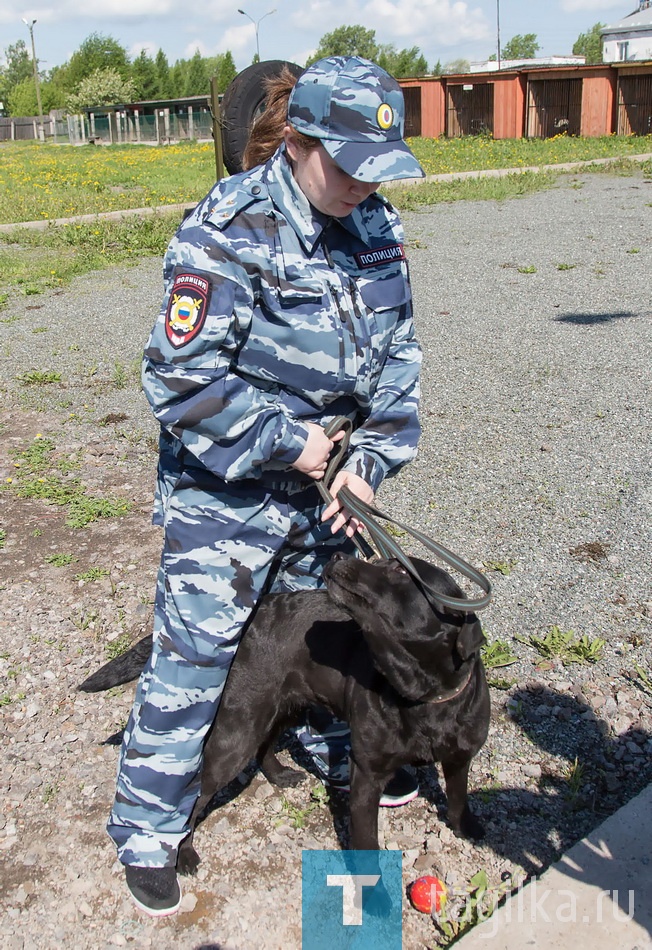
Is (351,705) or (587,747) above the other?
(351,705)

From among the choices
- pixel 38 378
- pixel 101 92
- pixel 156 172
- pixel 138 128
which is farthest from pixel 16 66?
pixel 38 378

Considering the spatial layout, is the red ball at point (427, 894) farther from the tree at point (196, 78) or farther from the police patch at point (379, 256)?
the tree at point (196, 78)

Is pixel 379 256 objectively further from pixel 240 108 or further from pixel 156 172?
pixel 156 172

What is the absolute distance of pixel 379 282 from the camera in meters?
2.24

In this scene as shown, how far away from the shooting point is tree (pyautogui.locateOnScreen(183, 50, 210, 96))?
8106 centimetres

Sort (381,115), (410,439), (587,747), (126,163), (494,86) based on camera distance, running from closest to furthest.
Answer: (381,115)
(410,439)
(587,747)
(126,163)
(494,86)

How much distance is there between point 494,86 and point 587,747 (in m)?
34.0

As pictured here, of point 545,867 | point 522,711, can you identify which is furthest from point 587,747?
point 545,867

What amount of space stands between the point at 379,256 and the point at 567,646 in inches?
72.4

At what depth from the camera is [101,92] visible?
2886 inches

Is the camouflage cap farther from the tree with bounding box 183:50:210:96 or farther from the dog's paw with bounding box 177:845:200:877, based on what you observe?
the tree with bounding box 183:50:210:96

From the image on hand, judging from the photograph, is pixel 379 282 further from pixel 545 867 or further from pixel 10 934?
pixel 10 934

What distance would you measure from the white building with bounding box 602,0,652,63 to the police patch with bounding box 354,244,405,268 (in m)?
74.9

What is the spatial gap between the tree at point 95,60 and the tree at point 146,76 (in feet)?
2.45
